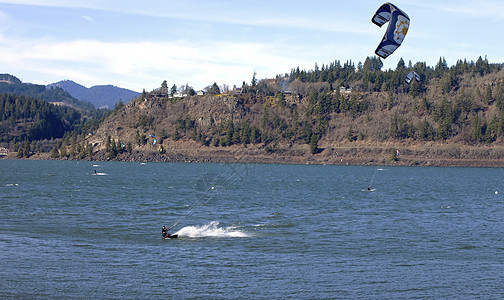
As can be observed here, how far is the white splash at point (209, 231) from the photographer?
116 ft

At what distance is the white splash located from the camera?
35438 mm

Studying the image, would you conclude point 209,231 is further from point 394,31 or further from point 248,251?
point 394,31

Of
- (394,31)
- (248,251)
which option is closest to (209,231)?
(248,251)

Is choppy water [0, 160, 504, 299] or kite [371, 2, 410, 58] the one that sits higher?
kite [371, 2, 410, 58]

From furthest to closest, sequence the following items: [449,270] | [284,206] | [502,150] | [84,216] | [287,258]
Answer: [502,150] < [284,206] < [84,216] < [287,258] < [449,270]

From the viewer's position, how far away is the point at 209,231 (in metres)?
36.9

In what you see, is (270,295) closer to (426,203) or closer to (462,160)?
(426,203)

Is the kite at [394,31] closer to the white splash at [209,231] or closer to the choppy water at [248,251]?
the choppy water at [248,251]

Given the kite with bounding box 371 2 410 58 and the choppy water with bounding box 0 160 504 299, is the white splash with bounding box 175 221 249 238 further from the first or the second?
the kite with bounding box 371 2 410 58

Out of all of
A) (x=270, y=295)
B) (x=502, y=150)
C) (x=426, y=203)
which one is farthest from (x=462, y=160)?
(x=270, y=295)

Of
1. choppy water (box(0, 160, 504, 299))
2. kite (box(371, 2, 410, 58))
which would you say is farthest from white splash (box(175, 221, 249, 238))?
kite (box(371, 2, 410, 58))

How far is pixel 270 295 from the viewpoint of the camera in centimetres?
2256

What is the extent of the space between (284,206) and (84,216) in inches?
736

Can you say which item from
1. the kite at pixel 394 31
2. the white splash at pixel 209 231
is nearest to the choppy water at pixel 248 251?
the white splash at pixel 209 231
